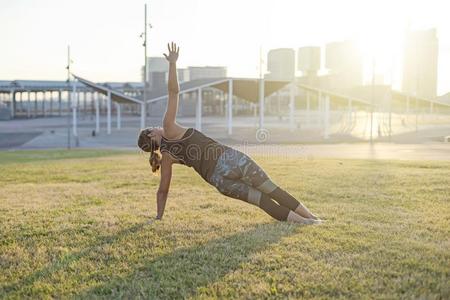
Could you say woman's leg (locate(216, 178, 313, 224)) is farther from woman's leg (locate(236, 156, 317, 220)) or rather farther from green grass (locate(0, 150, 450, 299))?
→ green grass (locate(0, 150, 450, 299))

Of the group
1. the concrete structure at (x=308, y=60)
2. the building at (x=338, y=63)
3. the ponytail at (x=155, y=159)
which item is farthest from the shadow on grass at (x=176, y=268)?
the concrete structure at (x=308, y=60)

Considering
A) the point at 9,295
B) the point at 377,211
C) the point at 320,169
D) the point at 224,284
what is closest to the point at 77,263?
the point at 9,295

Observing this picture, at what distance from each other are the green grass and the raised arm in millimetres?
1101

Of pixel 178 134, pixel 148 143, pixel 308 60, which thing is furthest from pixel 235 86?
pixel 308 60

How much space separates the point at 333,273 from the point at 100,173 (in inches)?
328

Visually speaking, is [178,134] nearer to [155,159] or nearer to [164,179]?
[155,159]

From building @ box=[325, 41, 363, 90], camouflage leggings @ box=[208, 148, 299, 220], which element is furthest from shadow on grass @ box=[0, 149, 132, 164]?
building @ box=[325, 41, 363, 90]

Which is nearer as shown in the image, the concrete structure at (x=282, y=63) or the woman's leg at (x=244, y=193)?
the woman's leg at (x=244, y=193)

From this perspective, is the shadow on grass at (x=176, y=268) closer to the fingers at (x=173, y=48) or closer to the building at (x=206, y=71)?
the fingers at (x=173, y=48)

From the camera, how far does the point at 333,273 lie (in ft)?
12.6

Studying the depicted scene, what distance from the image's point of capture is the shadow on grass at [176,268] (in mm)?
3605

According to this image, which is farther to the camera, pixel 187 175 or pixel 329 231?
pixel 187 175

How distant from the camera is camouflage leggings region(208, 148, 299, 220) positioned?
5.25 metres

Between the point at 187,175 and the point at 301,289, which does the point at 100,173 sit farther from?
the point at 301,289
